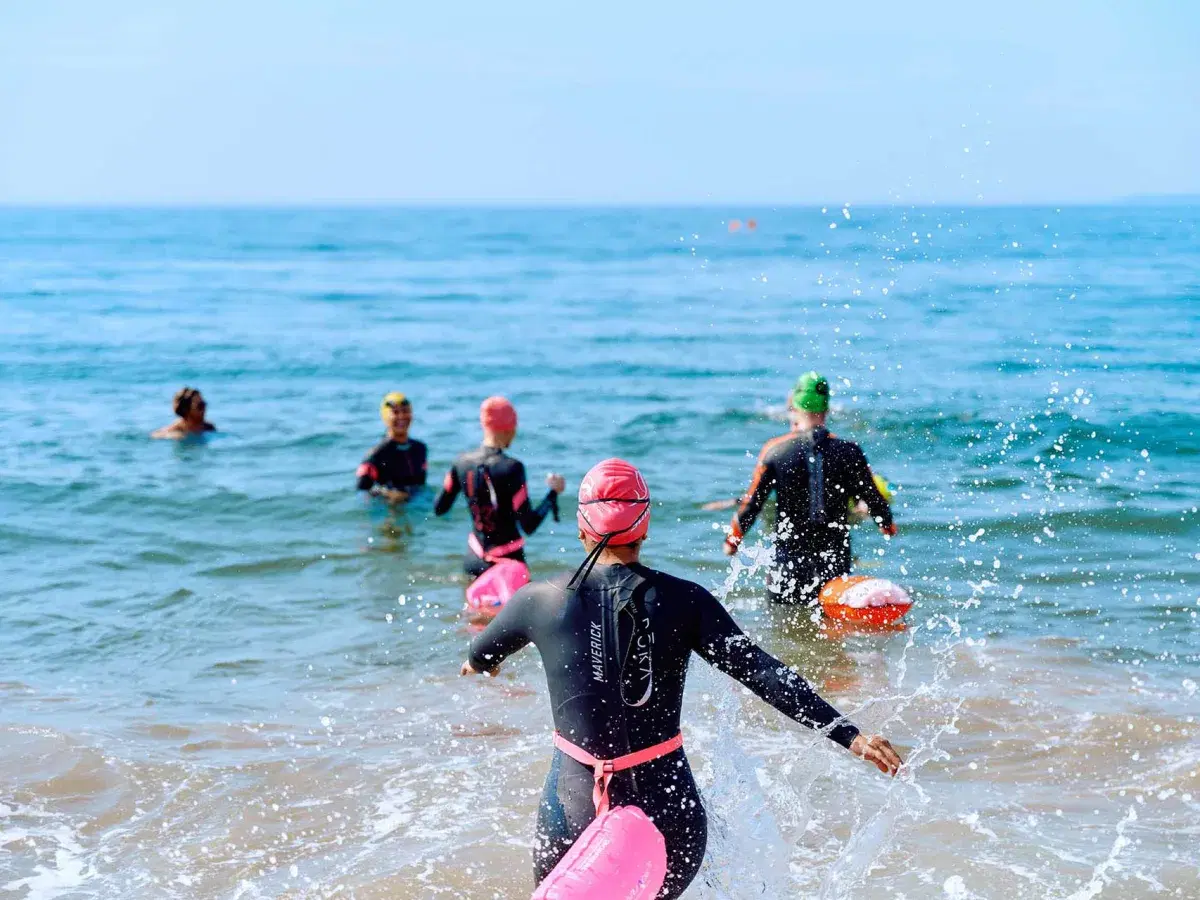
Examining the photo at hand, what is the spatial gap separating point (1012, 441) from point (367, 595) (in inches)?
352

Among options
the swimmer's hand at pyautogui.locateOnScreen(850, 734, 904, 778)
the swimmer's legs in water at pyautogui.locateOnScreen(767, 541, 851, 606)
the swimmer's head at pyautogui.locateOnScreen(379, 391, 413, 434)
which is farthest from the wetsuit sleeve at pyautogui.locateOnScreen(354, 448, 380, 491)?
the swimmer's hand at pyautogui.locateOnScreen(850, 734, 904, 778)

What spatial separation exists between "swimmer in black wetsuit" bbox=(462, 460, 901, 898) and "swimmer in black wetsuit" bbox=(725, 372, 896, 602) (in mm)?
3773

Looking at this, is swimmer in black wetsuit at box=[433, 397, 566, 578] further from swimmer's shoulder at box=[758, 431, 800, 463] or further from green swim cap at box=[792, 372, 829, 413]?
green swim cap at box=[792, 372, 829, 413]

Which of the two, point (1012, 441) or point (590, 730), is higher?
point (590, 730)

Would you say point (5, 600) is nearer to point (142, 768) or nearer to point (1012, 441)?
point (142, 768)

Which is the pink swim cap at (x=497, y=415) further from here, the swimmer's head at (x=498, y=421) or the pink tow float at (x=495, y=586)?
the pink tow float at (x=495, y=586)

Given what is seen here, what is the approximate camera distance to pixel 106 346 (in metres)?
27.6

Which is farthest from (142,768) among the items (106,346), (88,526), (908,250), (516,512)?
(908,250)

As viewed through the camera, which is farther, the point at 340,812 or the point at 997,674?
the point at 997,674

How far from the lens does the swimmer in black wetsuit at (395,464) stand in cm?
1113

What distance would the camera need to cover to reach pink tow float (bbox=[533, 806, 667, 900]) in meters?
3.46

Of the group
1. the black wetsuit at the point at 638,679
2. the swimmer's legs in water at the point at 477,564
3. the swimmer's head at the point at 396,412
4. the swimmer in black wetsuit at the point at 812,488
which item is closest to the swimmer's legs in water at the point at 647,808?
the black wetsuit at the point at 638,679

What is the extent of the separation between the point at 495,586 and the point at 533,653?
1.83 ft

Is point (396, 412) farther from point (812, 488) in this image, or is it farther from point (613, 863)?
point (613, 863)
